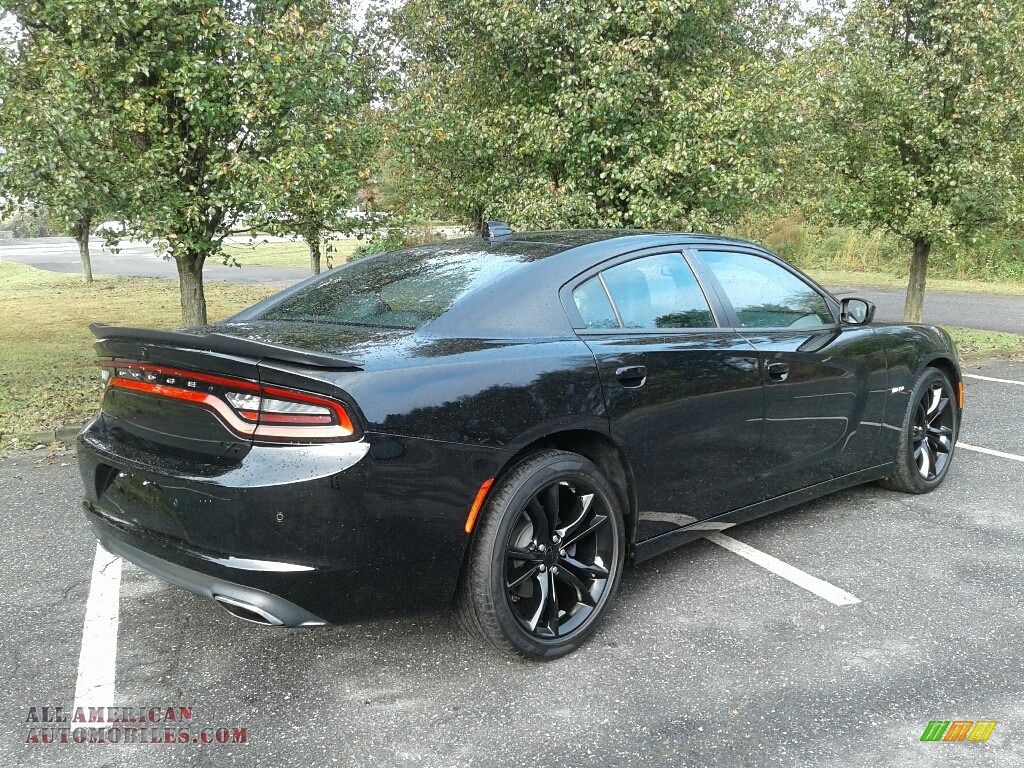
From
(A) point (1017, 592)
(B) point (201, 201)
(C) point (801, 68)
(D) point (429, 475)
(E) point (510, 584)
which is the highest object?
(C) point (801, 68)

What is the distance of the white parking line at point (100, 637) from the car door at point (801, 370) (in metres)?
2.69

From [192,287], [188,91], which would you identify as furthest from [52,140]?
[192,287]

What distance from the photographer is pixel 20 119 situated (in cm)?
608

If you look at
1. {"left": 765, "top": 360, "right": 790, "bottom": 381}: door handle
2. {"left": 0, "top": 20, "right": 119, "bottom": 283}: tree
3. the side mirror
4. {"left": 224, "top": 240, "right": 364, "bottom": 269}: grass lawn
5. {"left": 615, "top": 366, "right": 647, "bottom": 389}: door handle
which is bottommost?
{"left": 765, "top": 360, "right": 790, "bottom": 381}: door handle

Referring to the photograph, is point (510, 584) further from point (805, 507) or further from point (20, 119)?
point (20, 119)

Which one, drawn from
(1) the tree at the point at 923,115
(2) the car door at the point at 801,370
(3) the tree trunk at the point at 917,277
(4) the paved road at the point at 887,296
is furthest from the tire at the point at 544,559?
(3) the tree trunk at the point at 917,277

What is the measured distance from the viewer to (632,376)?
3.29 metres

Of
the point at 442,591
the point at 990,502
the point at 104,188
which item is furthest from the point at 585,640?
the point at 104,188

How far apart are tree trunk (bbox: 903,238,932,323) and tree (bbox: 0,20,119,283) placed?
9008 mm

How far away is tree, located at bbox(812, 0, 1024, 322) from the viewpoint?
365 inches

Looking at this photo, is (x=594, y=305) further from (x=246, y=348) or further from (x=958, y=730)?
(x=958, y=730)

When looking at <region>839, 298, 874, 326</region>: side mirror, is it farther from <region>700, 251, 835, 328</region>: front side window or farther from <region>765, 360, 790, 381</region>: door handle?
<region>765, 360, 790, 381</region>: door handle

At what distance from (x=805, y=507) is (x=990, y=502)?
1036 mm

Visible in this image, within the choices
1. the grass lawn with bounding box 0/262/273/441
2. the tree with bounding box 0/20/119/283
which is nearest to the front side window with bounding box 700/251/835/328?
the tree with bounding box 0/20/119/283
